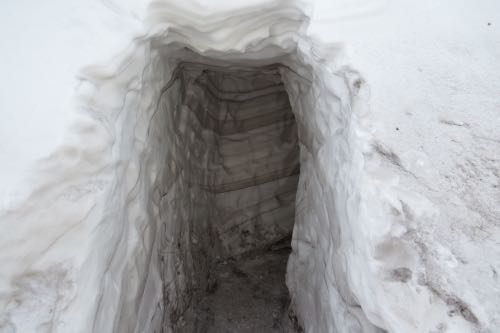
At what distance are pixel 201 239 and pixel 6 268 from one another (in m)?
2.17

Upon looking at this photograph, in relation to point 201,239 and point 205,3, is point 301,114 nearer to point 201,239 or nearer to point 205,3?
point 205,3

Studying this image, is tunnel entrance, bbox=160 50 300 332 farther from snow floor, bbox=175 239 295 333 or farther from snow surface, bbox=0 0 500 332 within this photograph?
snow surface, bbox=0 0 500 332

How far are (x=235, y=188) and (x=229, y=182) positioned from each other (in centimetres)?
9

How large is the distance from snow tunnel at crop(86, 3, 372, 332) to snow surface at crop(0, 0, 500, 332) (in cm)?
2

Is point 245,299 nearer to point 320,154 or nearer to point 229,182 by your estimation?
point 229,182

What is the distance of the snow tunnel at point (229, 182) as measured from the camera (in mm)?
1703

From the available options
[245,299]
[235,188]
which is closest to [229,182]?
[235,188]

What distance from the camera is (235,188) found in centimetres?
379

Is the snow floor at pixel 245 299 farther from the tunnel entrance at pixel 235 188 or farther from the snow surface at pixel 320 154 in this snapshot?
the snow surface at pixel 320 154

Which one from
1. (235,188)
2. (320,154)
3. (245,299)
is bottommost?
(245,299)

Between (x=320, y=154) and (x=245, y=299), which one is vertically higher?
(x=320, y=154)

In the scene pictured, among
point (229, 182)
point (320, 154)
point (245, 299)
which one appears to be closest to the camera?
point (320, 154)

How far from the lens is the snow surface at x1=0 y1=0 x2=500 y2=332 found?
1.23 meters

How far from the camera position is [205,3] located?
1903mm
